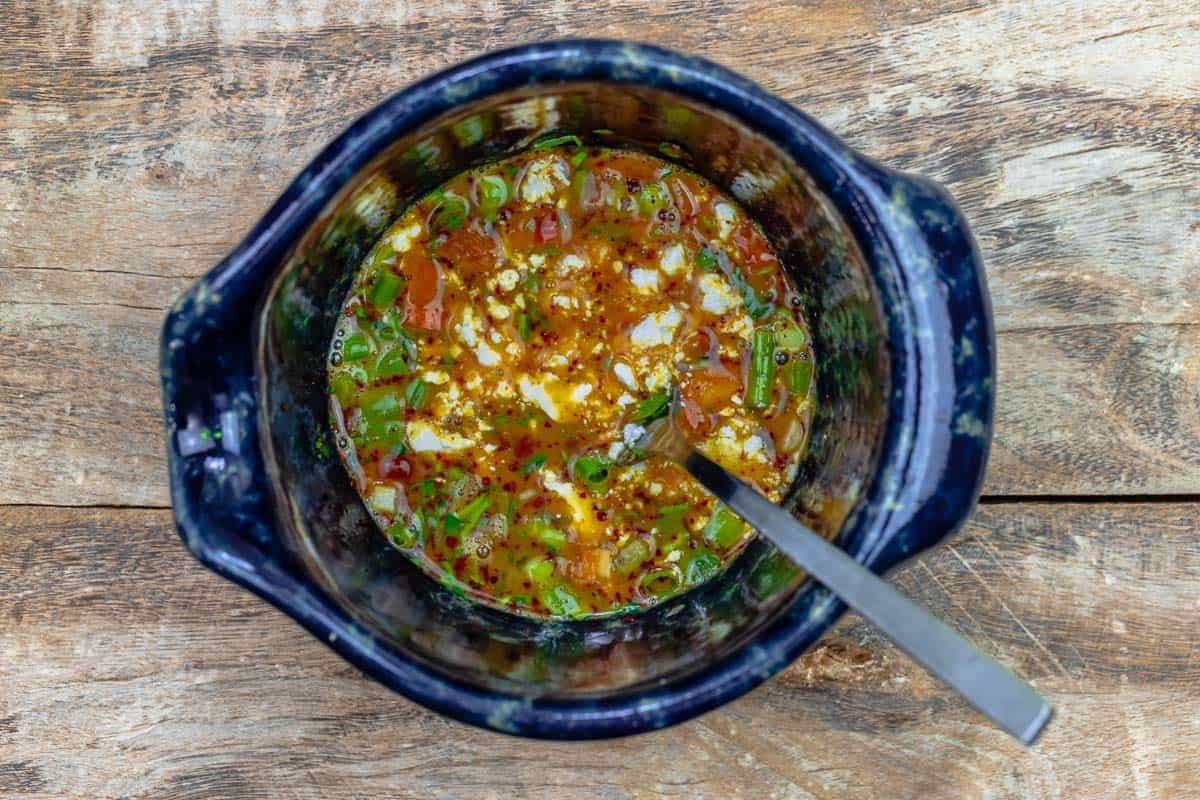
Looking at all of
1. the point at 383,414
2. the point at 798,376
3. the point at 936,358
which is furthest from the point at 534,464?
the point at 936,358

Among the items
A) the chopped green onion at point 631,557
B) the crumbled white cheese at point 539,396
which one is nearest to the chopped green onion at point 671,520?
the chopped green onion at point 631,557

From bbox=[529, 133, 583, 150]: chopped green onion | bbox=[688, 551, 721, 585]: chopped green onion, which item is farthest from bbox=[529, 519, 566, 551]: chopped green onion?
bbox=[529, 133, 583, 150]: chopped green onion

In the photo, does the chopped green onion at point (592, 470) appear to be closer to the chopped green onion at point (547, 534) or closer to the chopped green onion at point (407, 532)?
the chopped green onion at point (547, 534)

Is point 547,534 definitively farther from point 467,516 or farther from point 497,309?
point 497,309

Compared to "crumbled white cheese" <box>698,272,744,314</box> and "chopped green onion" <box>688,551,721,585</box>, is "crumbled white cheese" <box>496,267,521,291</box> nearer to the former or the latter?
"crumbled white cheese" <box>698,272,744,314</box>

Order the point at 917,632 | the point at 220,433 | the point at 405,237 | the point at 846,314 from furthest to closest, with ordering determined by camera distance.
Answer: the point at 405,237
the point at 846,314
the point at 220,433
the point at 917,632

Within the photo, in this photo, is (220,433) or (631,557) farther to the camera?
(631,557)

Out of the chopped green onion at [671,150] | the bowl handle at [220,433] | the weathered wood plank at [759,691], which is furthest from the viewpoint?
the weathered wood plank at [759,691]
